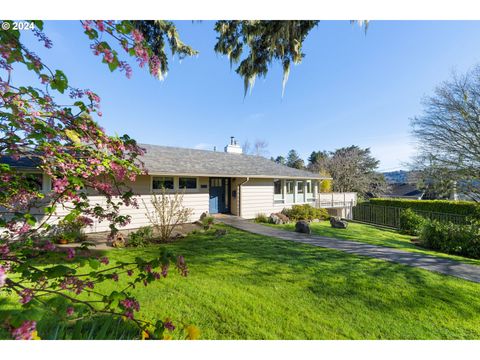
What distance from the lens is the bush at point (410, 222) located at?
42.6 ft

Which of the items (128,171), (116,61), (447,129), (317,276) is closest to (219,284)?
(317,276)

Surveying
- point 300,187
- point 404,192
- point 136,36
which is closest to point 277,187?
point 300,187

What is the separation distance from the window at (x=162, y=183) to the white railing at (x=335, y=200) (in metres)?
11.4

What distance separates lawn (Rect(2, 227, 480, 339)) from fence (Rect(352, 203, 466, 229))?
1155cm

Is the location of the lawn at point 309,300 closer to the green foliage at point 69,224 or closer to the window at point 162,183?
the green foliage at point 69,224

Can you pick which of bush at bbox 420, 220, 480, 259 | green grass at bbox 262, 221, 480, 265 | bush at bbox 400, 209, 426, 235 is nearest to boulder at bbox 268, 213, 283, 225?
green grass at bbox 262, 221, 480, 265

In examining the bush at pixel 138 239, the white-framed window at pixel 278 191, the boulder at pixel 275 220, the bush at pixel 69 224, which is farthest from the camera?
the white-framed window at pixel 278 191

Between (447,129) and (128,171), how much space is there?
1474 cm

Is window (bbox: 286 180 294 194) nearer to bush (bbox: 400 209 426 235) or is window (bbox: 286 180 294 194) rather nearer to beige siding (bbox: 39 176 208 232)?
beige siding (bbox: 39 176 208 232)

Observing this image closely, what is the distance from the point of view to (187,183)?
1239 cm

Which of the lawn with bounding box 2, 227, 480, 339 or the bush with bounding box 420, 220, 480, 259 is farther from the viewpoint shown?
the bush with bounding box 420, 220, 480, 259

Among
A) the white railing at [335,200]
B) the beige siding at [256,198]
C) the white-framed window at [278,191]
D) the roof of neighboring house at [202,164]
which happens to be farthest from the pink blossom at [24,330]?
the white railing at [335,200]

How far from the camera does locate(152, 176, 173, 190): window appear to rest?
11.4m
